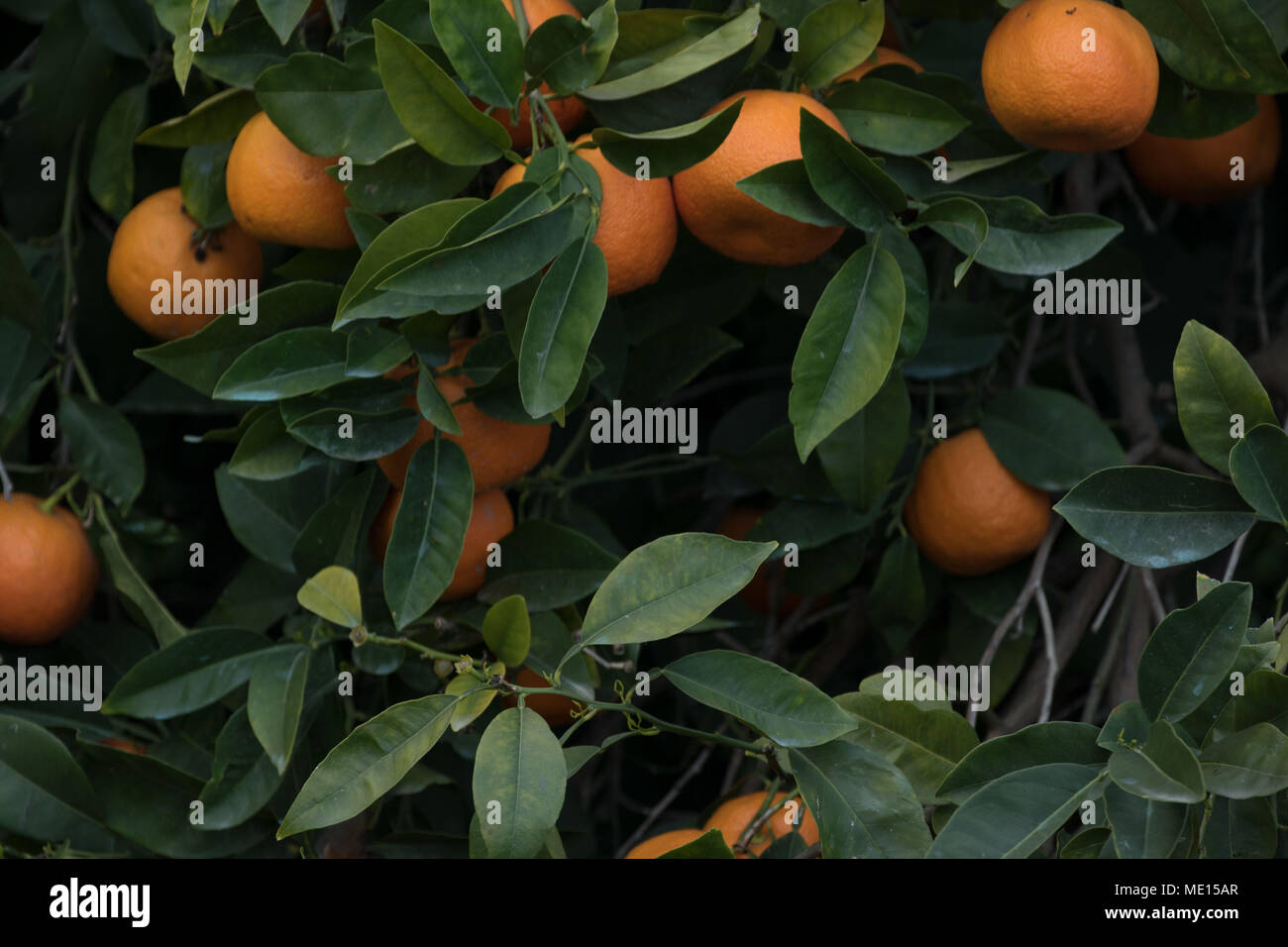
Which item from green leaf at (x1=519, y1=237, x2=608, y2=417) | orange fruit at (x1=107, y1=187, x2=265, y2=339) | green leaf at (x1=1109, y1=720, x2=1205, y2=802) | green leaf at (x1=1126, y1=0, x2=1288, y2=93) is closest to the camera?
green leaf at (x1=1109, y1=720, x2=1205, y2=802)

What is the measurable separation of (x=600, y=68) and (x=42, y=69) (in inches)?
25.9

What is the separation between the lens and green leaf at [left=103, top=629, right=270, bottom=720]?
102 cm

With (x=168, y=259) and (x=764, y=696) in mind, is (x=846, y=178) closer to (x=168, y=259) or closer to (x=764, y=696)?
(x=764, y=696)

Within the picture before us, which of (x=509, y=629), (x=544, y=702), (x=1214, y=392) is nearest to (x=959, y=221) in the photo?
(x=1214, y=392)

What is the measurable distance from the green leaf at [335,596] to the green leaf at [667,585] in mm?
172

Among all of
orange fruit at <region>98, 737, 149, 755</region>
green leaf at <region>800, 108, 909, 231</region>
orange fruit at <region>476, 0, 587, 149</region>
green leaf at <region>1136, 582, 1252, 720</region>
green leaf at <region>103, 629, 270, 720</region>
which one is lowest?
orange fruit at <region>98, 737, 149, 755</region>

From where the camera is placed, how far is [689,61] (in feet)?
2.86

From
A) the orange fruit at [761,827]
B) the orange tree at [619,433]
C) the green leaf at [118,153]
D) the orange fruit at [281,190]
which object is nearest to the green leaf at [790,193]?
the orange tree at [619,433]

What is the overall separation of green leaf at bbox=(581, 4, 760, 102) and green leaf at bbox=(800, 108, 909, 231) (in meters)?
0.08

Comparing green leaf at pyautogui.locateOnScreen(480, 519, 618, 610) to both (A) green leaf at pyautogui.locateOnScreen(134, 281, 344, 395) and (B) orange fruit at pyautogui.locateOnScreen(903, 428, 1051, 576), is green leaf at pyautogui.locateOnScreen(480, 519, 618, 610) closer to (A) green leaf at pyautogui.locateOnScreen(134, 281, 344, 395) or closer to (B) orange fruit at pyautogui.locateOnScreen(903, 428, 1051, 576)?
(A) green leaf at pyautogui.locateOnScreen(134, 281, 344, 395)

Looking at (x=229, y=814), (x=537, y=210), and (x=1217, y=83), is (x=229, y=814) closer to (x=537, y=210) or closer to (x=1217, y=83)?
(x=537, y=210)

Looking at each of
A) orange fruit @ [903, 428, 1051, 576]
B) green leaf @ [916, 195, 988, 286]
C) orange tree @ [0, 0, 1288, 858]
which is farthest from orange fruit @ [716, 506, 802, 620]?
green leaf @ [916, 195, 988, 286]

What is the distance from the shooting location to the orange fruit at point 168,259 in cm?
112

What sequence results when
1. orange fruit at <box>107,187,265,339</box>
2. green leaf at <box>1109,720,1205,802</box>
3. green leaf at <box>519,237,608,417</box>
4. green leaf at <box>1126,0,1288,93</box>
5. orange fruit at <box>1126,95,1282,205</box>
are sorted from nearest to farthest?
green leaf at <box>1109,720,1205,802</box> → green leaf at <box>519,237,608,417</box> → green leaf at <box>1126,0,1288,93</box> → orange fruit at <box>107,187,265,339</box> → orange fruit at <box>1126,95,1282,205</box>
